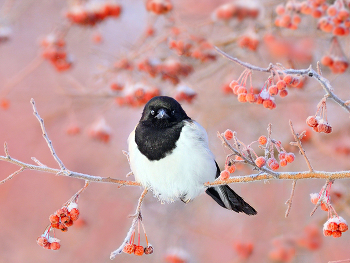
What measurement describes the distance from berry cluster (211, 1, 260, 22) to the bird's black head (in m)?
0.82

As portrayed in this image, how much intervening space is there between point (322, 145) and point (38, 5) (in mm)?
5878

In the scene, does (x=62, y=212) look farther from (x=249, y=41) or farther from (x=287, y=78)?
(x=249, y=41)

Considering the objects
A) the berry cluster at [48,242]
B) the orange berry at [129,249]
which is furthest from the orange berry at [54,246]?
the orange berry at [129,249]

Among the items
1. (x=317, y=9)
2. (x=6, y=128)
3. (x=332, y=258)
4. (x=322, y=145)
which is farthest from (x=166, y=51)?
(x=6, y=128)

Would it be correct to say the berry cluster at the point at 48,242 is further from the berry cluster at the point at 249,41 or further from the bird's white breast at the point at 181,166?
the berry cluster at the point at 249,41

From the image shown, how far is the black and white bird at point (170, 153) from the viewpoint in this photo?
2.79 meters

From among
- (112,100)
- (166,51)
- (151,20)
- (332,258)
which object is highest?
(151,20)

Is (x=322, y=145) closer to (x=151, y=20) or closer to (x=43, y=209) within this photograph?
(x=151, y=20)

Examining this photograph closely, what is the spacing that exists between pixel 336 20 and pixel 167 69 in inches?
54.7

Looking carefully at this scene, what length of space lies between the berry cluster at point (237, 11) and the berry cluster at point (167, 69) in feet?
1.69

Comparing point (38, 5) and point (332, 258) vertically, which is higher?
point (38, 5)

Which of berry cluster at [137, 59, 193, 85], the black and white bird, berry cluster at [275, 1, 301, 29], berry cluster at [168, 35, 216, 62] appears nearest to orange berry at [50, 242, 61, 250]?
the black and white bird

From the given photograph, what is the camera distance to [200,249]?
6.14m

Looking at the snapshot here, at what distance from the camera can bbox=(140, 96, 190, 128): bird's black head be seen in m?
2.90
